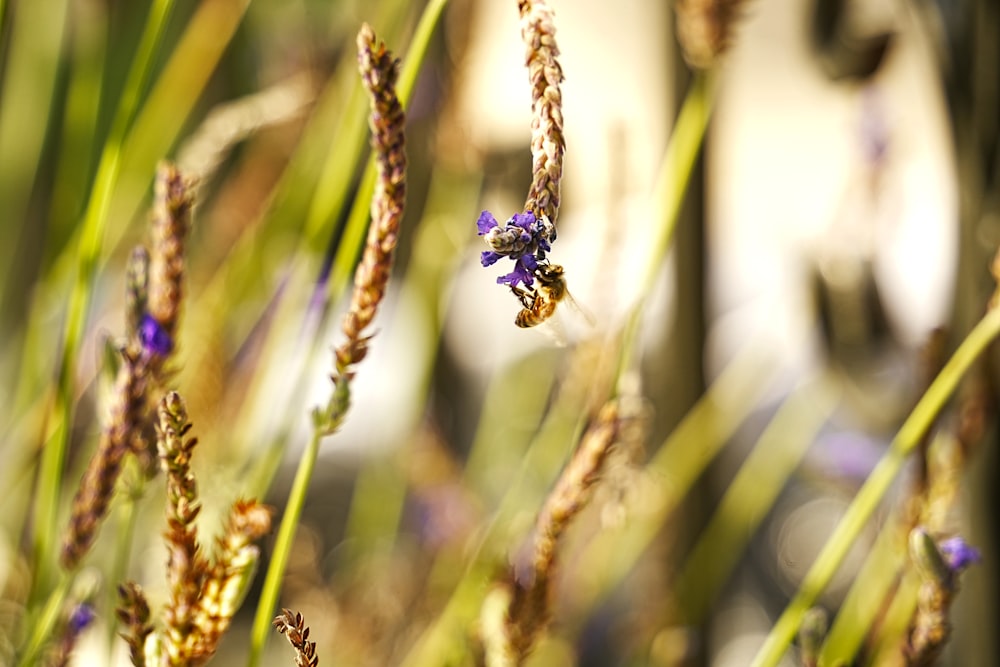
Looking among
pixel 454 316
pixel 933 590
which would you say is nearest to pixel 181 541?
pixel 933 590

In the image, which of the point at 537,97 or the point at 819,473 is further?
the point at 819,473

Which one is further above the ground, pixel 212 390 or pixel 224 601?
pixel 212 390

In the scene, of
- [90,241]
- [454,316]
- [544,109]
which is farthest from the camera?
[454,316]

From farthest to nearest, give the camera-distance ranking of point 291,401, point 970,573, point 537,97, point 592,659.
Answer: point 592,659, point 970,573, point 291,401, point 537,97

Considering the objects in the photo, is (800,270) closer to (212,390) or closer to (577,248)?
(577,248)

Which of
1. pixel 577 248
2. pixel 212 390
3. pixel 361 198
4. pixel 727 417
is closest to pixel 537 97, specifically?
pixel 361 198

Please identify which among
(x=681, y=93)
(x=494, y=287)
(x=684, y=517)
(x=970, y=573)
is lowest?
(x=970, y=573)

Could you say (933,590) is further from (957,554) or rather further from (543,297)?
(543,297)

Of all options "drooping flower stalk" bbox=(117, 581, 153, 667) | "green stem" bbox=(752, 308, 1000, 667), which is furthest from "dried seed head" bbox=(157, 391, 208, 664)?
"green stem" bbox=(752, 308, 1000, 667)
